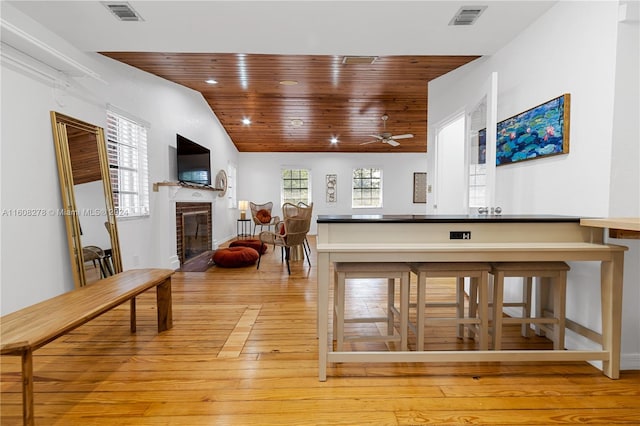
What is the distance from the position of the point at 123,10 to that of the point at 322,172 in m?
6.99

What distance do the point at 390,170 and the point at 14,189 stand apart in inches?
319

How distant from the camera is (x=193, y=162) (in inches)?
213

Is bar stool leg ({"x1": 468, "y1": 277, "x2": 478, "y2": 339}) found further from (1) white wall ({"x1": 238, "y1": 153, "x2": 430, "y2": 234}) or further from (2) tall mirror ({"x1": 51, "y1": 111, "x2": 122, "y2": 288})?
(1) white wall ({"x1": 238, "y1": 153, "x2": 430, "y2": 234})

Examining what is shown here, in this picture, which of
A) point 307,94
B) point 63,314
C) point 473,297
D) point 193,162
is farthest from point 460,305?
point 193,162

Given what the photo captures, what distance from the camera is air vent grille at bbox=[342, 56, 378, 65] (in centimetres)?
369

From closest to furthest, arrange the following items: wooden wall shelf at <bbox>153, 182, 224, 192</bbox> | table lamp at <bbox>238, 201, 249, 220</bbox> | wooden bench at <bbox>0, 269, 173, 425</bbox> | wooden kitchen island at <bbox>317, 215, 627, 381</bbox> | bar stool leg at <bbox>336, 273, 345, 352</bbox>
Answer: wooden bench at <bbox>0, 269, 173, 425</bbox>, wooden kitchen island at <bbox>317, 215, 627, 381</bbox>, bar stool leg at <bbox>336, 273, 345, 352</bbox>, wooden wall shelf at <bbox>153, 182, 224, 192</bbox>, table lamp at <bbox>238, 201, 249, 220</bbox>

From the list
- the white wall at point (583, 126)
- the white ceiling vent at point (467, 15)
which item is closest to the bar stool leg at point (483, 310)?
the white wall at point (583, 126)

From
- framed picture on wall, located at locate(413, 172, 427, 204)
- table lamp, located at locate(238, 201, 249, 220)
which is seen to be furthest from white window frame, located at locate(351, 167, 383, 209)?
table lamp, located at locate(238, 201, 249, 220)

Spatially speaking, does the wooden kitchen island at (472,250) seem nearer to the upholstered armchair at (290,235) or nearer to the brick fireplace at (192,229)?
the upholstered armchair at (290,235)

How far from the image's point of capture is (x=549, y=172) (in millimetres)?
2361

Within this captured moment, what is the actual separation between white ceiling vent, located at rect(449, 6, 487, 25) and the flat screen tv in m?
4.06

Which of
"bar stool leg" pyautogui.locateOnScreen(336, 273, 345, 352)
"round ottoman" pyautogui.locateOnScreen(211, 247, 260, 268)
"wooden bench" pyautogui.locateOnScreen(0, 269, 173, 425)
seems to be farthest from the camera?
"round ottoman" pyautogui.locateOnScreen(211, 247, 260, 268)

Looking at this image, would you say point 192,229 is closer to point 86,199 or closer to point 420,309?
point 86,199

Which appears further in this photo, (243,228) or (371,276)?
(243,228)
